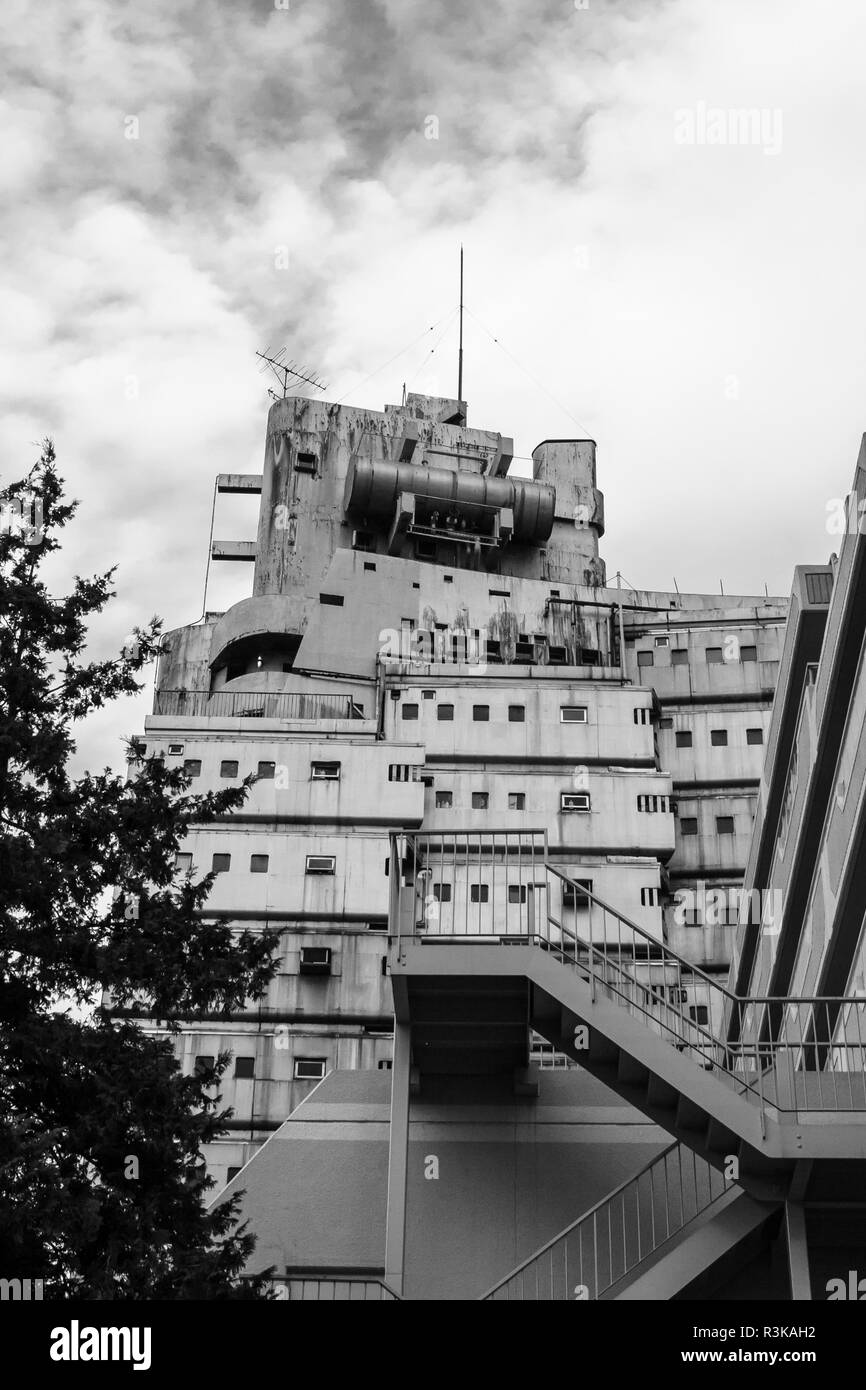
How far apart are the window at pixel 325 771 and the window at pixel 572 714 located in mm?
9151

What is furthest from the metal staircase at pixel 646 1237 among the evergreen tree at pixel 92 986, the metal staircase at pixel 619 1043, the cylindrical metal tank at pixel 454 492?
the cylindrical metal tank at pixel 454 492

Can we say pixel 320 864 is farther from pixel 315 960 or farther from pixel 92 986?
pixel 92 986

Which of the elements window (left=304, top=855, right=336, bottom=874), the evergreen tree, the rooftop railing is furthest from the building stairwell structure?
the evergreen tree

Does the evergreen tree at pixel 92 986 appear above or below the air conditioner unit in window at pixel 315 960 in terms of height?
below

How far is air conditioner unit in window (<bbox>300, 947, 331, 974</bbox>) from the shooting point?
55094mm

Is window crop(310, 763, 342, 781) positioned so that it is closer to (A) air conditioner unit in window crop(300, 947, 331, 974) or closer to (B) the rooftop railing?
(A) air conditioner unit in window crop(300, 947, 331, 974)

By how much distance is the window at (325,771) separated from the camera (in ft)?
196

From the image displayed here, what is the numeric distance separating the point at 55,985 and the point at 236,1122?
126 feet

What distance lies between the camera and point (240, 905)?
187 feet

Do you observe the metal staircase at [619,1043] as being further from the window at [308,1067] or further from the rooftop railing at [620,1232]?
the window at [308,1067]

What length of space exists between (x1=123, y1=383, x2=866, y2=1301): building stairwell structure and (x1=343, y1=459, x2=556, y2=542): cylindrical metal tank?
0.50ft

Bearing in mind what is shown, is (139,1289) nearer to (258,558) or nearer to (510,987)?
(510,987)

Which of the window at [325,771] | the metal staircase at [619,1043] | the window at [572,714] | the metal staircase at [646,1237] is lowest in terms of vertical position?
the metal staircase at [646,1237]
